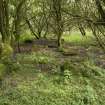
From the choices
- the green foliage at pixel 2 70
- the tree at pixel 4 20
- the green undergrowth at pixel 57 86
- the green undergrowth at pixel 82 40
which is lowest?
Answer: the green undergrowth at pixel 57 86

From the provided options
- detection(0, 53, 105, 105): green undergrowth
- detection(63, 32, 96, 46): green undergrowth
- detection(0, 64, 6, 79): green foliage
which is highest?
detection(63, 32, 96, 46): green undergrowth

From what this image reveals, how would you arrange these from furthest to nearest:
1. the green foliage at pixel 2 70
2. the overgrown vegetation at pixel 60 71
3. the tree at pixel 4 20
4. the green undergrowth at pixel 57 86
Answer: the tree at pixel 4 20, the green foliage at pixel 2 70, the green undergrowth at pixel 57 86, the overgrown vegetation at pixel 60 71

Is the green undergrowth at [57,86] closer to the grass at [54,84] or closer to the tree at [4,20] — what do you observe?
the grass at [54,84]

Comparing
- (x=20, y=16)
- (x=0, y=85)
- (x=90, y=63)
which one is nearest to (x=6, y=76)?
(x=0, y=85)

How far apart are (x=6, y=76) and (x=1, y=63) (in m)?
1.54

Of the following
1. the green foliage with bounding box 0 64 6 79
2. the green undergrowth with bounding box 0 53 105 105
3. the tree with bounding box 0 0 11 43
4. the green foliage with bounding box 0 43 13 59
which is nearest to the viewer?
the green undergrowth with bounding box 0 53 105 105

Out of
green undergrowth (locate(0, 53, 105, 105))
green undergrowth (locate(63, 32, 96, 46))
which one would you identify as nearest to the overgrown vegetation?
green undergrowth (locate(0, 53, 105, 105))

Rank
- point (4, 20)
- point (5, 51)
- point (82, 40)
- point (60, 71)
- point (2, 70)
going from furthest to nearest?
point (82, 40)
point (4, 20)
point (5, 51)
point (60, 71)
point (2, 70)

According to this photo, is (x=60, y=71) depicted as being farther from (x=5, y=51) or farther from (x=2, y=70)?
(x=5, y=51)

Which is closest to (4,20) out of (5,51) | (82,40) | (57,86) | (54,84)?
(5,51)

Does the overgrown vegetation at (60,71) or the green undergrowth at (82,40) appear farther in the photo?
the green undergrowth at (82,40)

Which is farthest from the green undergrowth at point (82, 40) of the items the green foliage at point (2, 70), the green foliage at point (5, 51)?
the green foliage at point (2, 70)

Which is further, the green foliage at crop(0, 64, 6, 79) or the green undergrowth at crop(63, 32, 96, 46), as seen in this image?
the green undergrowth at crop(63, 32, 96, 46)

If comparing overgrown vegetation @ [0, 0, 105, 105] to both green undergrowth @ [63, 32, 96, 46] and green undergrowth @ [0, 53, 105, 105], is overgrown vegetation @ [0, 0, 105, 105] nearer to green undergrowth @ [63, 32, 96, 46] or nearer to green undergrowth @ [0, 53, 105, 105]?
green undergrowth @ [0, 53, 105, 105]
